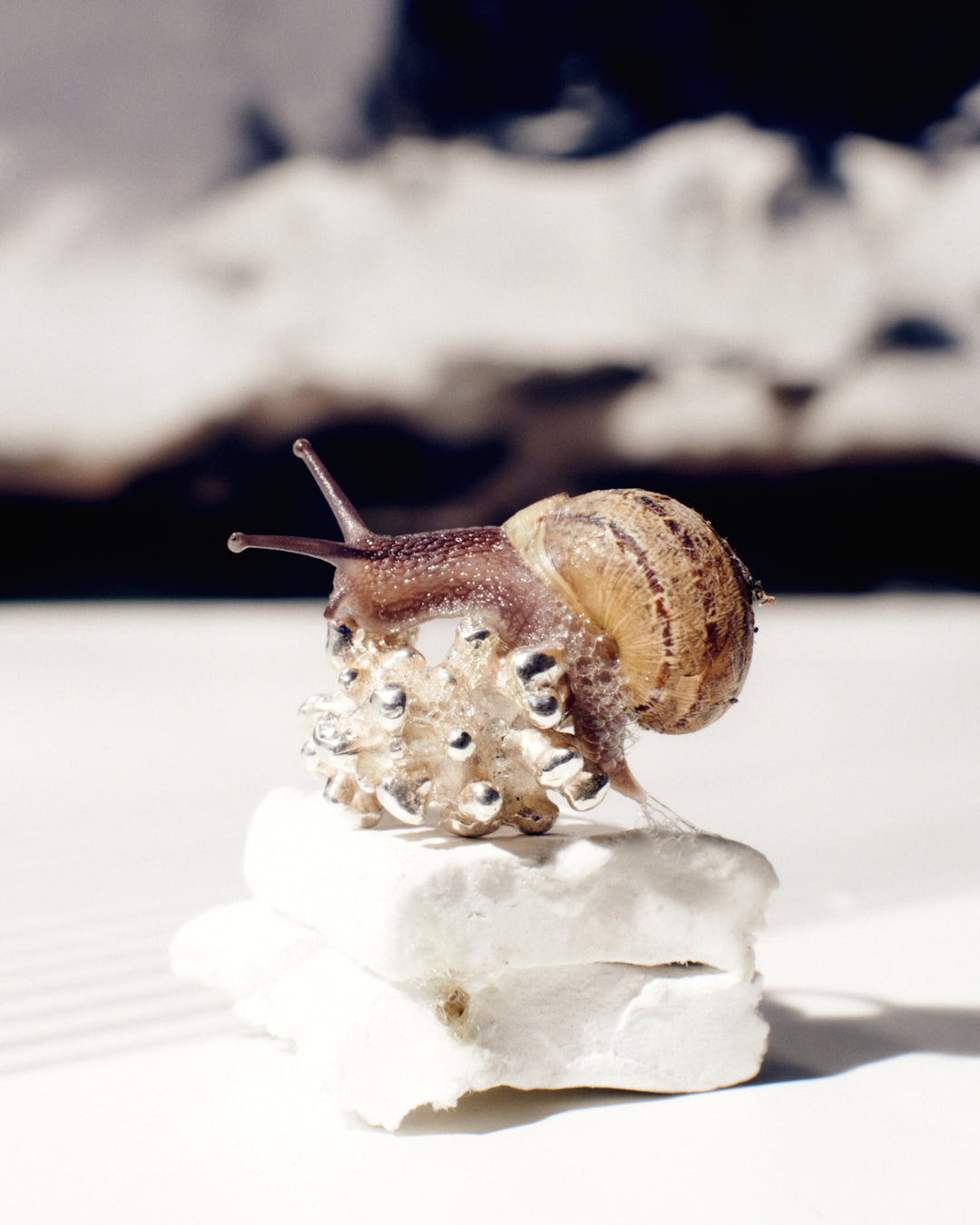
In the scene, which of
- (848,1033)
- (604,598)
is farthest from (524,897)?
(848,1033)

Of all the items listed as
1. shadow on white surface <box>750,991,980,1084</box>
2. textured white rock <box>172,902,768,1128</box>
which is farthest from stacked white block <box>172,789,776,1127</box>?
shadow on white surface <box>750,991,980,1084</box>

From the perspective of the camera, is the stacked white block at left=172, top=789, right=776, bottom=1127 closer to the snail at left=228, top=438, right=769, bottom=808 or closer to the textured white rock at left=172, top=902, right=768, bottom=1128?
the textured white rock at left=172, top=902, right=768, bottom=1128

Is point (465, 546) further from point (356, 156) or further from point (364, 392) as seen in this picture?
point (356, 156)

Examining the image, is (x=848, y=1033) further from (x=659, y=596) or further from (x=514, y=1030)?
(x=659, y=596)

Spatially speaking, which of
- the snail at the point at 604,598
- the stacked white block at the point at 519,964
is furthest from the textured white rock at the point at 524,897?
the snail at the point at 604,598

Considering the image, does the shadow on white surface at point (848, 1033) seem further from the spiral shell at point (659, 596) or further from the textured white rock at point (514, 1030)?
the spiral shell at point (659, 596)

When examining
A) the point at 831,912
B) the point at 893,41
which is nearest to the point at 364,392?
the point at 893,41

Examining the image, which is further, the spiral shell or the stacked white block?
the spiral shell
